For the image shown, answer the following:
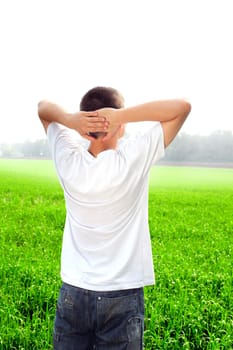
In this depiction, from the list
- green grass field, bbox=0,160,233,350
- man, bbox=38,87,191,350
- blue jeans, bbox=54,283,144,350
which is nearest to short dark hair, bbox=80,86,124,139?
man, bbox=38,87,191,350

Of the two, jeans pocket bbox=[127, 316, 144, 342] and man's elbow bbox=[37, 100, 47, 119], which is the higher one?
man's elbow bbox=[37, 100, 47, 119]

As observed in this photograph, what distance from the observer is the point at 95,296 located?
198cm

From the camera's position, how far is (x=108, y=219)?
1.97 meters

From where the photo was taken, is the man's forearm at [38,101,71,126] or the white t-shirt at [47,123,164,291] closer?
the white t-shirt at [47,123,164,291]

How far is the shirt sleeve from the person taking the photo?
193 centimetres

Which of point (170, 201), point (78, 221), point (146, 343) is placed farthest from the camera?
point (170, 201)

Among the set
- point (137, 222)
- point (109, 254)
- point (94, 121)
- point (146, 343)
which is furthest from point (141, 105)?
point (146, 343)

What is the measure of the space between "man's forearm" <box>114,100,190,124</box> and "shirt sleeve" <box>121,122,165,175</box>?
0.06 metres

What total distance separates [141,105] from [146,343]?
2.49 meters

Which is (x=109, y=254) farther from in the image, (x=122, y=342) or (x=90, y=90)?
(x=90, y=90)

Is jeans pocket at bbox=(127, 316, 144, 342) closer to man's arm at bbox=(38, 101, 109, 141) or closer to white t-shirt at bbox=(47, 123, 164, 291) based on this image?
white t-shirt at bbox=(47, 123, 164, 291)

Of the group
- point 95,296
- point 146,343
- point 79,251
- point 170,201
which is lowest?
point 170,201

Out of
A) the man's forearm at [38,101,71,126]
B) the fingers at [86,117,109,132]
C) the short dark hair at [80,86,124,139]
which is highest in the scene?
the short dark hair at [80,86,124,139]

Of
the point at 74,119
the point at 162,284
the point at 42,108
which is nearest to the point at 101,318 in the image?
the point at 74,119
